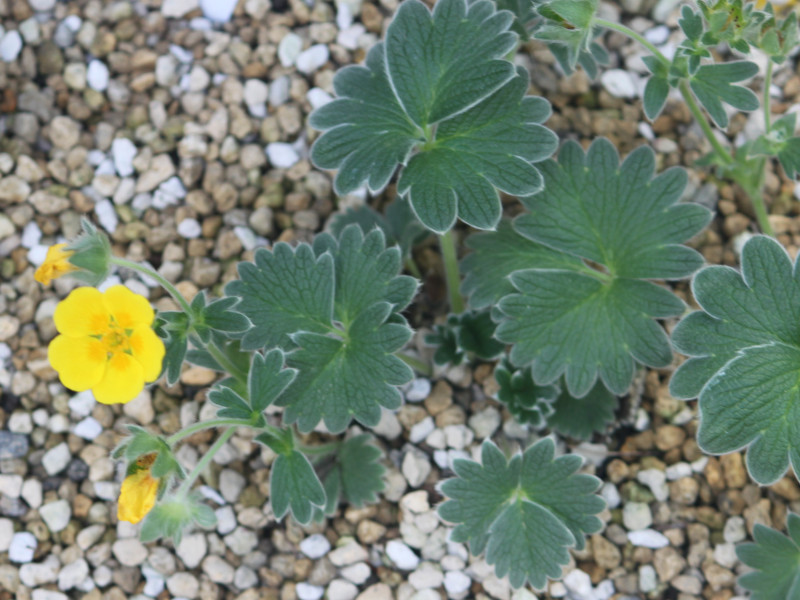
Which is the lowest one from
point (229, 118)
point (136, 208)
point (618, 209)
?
point (136, 208)

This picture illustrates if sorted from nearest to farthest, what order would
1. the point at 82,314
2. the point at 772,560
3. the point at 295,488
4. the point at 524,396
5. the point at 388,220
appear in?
the point at 82,314 → the point at 295,488 → the point at 772,560 → the point at 524,396 → the point at 388,220

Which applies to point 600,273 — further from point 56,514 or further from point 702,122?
point 56,514

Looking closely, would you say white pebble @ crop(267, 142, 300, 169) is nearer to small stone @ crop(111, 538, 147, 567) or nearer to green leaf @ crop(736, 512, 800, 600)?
small stone @ crop(111, 538, 147, 567)

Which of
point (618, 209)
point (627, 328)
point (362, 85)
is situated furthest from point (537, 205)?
point (362, 85)

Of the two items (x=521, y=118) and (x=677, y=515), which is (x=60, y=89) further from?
(x=677, y=515)

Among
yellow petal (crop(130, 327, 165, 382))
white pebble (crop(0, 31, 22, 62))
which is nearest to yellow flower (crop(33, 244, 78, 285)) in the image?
yellow petal (crop(130, 327, 165, 382))

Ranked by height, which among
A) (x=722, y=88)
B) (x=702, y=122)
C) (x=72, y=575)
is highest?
(x=722, y=88)

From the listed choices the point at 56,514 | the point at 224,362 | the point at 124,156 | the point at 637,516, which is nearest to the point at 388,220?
the point at 224,362
